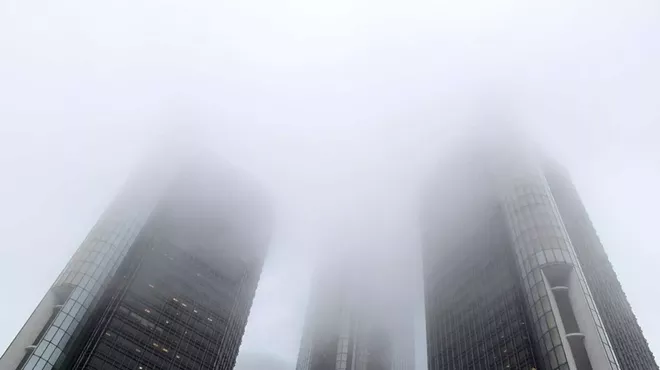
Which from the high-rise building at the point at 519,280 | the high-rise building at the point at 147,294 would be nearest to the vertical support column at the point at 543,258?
the high-rise building at the point at 519,280

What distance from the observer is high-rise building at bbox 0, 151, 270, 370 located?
11775 centimetres

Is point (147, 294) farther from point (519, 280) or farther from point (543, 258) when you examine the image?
point (543, 258)

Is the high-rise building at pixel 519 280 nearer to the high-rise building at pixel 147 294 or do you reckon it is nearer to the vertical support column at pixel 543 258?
the vertical support column at pixel 543 258

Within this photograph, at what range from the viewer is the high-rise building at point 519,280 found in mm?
92188

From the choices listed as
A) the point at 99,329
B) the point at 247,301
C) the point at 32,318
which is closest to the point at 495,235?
the point at 247,301

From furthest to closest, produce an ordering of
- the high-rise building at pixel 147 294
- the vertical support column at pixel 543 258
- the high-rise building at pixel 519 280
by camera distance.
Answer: the high-rise building at pixel 147 294 < the high-rise building at pixel 519 280 < the vertical support column at pixel 543 258

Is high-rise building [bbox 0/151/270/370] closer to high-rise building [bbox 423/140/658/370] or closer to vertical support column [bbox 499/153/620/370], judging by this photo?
high-rise building [bbox 423/140/658/370]

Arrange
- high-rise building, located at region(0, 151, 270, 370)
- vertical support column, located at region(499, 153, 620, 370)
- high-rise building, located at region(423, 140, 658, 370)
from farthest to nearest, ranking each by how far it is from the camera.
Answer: high-rise building, located at region(0, 151, 270, 370) → high-rise building, located at region(423, 140, 658, 370) → vertical support column, located at region(499, 153, 620, 370)

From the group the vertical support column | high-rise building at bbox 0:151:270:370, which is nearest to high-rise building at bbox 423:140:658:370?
the vertical support column

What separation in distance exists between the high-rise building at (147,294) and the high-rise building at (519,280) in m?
65.9

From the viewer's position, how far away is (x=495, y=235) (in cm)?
13088

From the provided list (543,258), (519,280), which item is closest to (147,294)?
(519,280)

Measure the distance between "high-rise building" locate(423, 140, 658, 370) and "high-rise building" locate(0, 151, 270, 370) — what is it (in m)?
65.9

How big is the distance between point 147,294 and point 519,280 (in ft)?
324
